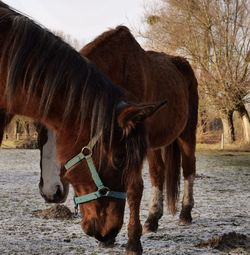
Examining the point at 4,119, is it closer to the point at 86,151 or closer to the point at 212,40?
the point at 86,151

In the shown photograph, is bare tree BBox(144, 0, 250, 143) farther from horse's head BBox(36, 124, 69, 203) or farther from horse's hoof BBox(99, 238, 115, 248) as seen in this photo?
horse's head BBox(36, 124, 69, 203)

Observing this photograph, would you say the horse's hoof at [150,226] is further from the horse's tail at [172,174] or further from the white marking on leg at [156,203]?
the horse's tail at [172,174]

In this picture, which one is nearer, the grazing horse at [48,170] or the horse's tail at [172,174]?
the grazing horse at [48,170]

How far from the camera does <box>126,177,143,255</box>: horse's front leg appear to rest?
132 inches

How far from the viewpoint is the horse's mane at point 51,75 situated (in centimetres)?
204

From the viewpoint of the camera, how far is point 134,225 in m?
3.43

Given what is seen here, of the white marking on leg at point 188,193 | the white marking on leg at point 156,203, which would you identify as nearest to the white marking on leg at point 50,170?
the white marking on leg at point 156,203

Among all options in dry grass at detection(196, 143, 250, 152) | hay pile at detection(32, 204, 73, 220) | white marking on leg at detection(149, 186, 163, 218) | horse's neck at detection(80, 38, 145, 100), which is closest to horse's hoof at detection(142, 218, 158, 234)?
white marking on leg at detection(149, 186, 163, 218)

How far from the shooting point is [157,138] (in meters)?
4.19

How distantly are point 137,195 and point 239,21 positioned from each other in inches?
689

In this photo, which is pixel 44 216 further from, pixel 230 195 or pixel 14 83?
pixel 230 195

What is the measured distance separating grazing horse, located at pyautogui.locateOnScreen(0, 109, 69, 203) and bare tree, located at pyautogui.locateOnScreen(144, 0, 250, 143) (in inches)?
689

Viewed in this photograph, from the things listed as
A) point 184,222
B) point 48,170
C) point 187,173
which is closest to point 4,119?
point 48,170

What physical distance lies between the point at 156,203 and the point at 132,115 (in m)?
2.81
